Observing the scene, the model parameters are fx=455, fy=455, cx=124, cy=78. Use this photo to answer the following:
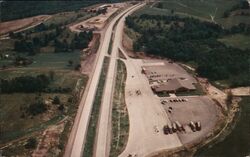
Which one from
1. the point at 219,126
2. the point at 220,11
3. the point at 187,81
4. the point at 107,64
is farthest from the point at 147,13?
the point at 219,126

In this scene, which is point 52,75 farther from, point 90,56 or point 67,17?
point 67,17

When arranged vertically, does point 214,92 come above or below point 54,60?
below

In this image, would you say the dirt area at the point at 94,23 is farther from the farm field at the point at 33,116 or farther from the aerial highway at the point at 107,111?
the farm field at the point at 33,116

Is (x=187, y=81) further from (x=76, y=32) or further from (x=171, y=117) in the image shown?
(x=76, y=32)

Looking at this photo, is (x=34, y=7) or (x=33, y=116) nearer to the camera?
(x=33, y=116)

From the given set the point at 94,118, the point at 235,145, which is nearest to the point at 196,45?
the point at 94,118

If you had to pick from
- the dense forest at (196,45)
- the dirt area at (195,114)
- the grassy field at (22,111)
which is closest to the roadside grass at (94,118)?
the grassy field at (22,111)
